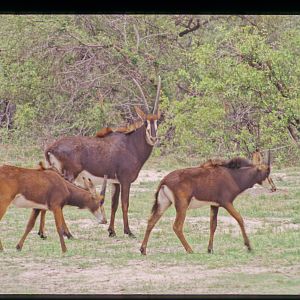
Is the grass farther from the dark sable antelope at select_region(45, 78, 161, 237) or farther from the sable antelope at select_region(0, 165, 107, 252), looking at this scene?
the dark sable antelope at select_region(45, 78, 161, 237)

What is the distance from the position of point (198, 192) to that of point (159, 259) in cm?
107

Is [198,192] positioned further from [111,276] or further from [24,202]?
[24,202]

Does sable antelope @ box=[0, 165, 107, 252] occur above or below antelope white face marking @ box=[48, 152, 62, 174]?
below

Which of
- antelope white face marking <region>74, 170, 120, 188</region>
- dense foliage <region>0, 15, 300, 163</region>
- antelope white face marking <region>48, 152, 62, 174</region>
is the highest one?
dense foliage <region>0, 15, 300, 163</region>

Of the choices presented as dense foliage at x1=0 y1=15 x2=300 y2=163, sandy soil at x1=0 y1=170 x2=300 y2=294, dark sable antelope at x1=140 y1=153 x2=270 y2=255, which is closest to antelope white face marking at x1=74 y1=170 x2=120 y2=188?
dark sable antelope at x1=140 y1=153 x2=270 y2=255

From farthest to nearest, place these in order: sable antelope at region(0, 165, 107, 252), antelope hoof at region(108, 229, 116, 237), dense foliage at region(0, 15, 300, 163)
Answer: dense foliage at region(0, 15, 300, 163) < antelope hoof at region(108, 229, 116, 237) < sable antelope at region(0, 165, 107, 252)

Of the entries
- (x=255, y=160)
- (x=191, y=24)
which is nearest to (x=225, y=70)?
(x=255, y=160)

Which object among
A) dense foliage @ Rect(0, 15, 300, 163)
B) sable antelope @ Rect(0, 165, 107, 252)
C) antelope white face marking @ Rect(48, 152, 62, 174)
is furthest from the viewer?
dense foliage @ Rect(0, 15, 300, 163)

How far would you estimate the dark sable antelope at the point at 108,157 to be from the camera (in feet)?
44.5

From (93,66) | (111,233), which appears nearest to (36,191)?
(111,233)

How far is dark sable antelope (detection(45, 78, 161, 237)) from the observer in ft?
44.5

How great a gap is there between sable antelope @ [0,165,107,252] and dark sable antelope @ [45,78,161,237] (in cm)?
154

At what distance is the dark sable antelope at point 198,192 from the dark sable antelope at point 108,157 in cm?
203

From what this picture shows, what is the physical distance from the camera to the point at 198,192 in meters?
11.4
